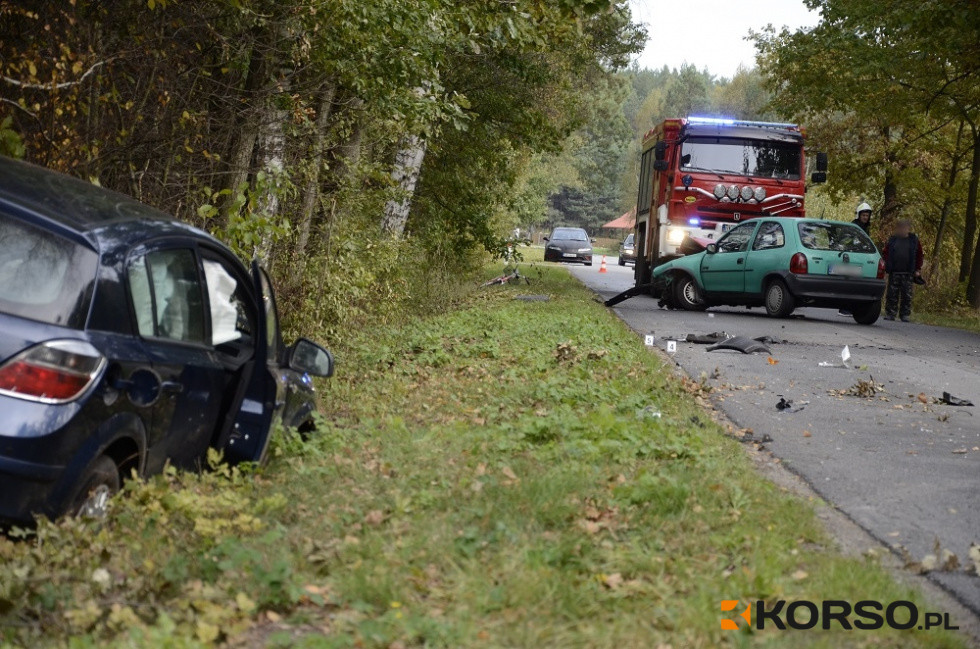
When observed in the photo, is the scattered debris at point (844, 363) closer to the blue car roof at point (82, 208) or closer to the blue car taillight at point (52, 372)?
the blue car roof at point (82, 208)

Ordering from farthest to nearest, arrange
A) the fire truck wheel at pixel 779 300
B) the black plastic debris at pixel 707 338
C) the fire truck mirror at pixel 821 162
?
the fire truck mirror at pixel 821 162 < the fire truck wheel at pixel 779 300 < the black plastic debris at pixel 707 338

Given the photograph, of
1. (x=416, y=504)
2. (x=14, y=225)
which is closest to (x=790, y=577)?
(x=416, y=504)

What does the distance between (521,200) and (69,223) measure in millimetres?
20661

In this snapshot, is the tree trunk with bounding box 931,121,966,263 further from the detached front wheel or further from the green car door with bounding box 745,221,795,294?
the detached front wheel

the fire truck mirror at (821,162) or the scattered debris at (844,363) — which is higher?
the fire truck mirror at (821,162)

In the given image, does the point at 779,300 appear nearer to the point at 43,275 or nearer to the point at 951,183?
the point at 951,183

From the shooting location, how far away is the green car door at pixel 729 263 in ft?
67.1

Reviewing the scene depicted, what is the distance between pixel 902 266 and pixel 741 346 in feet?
31.9

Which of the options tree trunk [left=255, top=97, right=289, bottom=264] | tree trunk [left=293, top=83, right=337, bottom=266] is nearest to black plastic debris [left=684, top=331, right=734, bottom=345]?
tree trunk [left=293, top=83, right=337, bottom=266]

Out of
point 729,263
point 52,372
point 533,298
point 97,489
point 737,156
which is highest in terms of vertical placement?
point 737,156

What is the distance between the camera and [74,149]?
950cm

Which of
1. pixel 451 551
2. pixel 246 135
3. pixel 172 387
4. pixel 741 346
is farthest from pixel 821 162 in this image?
pixel 451 551

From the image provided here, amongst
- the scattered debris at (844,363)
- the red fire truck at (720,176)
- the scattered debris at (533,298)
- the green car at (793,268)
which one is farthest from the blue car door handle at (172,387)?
the red fire truck at (720,176)

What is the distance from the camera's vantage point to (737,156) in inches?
930
